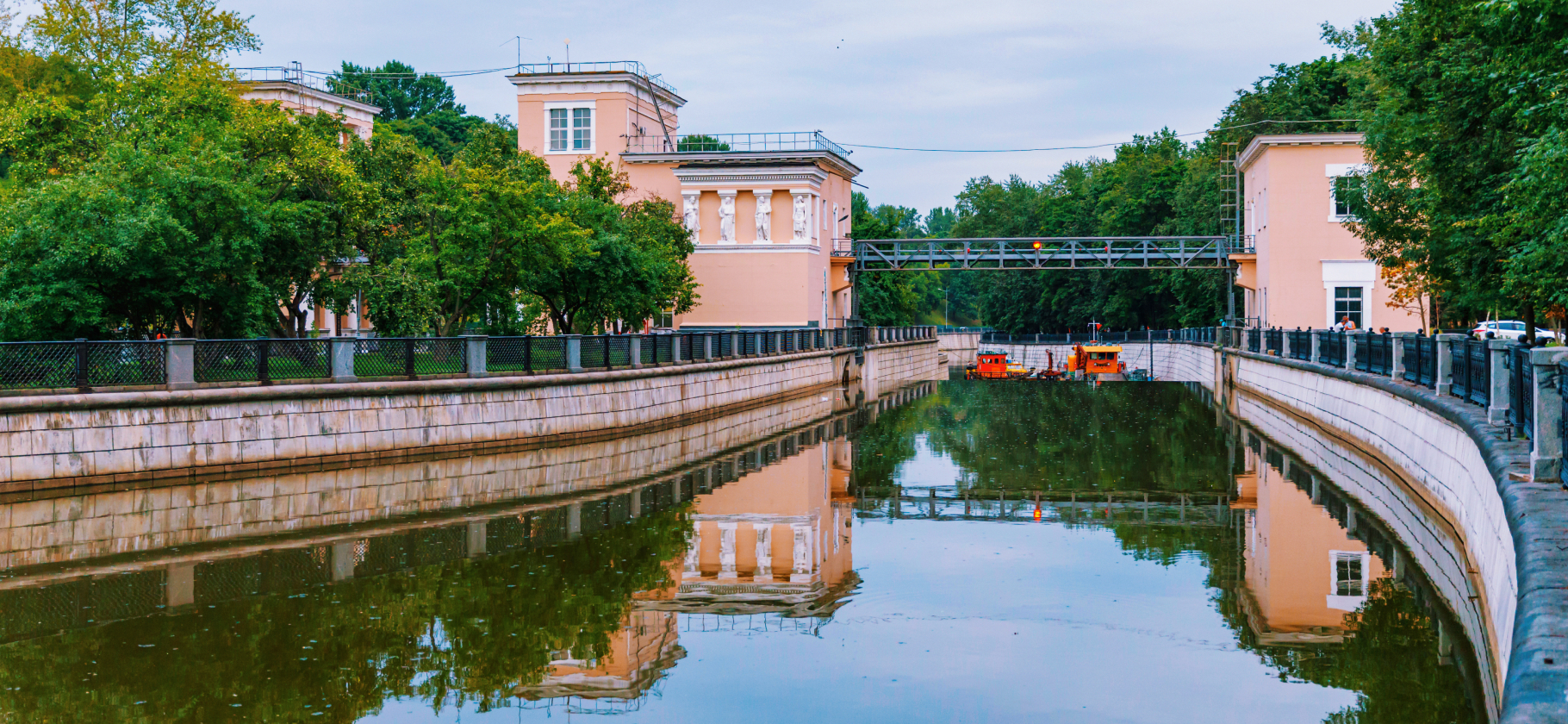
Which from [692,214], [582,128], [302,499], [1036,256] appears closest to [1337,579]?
[302,499]

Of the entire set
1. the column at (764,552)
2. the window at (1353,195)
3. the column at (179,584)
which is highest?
the window at (1353,195)

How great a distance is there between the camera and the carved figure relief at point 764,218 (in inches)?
2115

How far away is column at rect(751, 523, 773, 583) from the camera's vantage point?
14664mm

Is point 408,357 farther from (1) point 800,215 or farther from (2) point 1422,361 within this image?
(1) point 800,215

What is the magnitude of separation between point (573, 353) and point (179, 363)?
29.2 ft

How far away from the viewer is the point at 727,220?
54125mm

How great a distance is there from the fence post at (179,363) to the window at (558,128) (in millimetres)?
38143

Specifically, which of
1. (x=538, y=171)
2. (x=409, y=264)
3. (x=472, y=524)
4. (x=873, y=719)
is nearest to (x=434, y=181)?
(x=409, y=264)

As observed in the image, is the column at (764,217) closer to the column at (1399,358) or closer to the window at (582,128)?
the window at (582,128)

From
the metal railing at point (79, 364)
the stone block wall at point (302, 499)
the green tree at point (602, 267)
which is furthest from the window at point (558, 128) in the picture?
the metal railing at point (79, 364)

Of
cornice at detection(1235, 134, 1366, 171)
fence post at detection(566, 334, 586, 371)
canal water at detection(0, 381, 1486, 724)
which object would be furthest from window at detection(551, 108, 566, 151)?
canal water at detection(0, 381, 1486, 724)

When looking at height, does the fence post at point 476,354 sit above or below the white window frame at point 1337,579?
above

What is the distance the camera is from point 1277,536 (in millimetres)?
16406

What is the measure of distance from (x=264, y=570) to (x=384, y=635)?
3.48m
